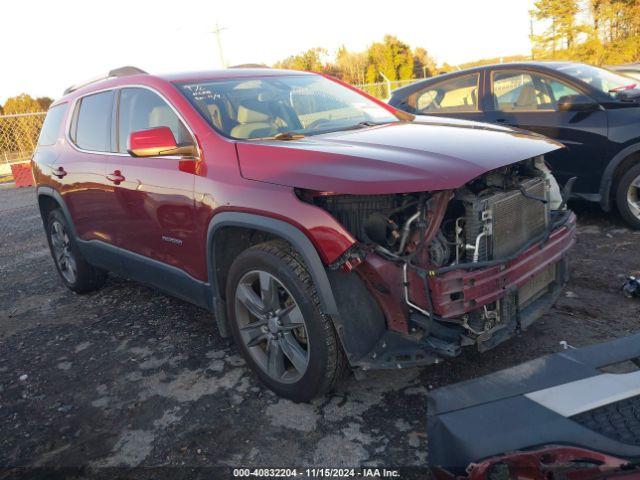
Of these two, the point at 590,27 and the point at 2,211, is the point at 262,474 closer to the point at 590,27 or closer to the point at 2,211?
the point at 2,211

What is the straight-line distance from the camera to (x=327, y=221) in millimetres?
2475

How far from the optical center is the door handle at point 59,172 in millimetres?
4570

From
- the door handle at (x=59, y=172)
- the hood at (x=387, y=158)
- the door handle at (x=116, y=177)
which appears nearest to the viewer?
the hood at (x=387, y=158)

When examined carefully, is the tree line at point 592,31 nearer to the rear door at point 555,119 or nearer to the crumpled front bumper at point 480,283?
the rear door at point 555,119

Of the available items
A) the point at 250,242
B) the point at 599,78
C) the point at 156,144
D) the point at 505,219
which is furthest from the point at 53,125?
the point at 599,78

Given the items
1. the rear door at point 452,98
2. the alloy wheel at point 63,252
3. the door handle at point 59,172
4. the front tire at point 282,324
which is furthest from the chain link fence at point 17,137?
the front tire at point 282,324

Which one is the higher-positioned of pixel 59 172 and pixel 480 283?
pixel 59 172

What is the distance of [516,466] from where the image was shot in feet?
5.57

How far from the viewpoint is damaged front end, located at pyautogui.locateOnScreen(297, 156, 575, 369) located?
2428 mm

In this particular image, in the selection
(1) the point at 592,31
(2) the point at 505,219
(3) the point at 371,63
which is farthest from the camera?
(3) the point at 371,63

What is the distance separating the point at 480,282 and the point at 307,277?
824 millimetres

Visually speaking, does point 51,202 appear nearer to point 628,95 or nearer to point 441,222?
point 441,222

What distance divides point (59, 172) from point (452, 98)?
14.2 feet

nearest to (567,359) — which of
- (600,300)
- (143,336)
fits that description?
(600,300)
